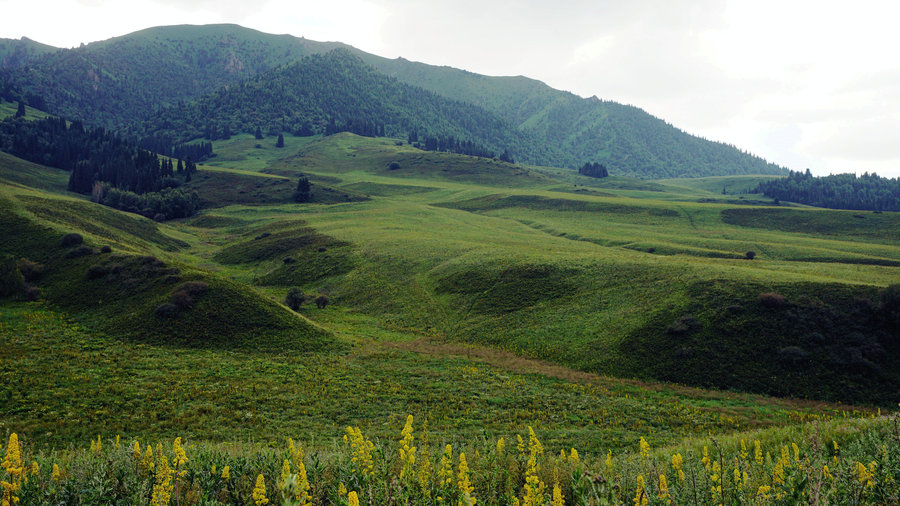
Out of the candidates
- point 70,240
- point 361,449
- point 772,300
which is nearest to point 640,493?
point 361,449

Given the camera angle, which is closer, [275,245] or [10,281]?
[10,281]

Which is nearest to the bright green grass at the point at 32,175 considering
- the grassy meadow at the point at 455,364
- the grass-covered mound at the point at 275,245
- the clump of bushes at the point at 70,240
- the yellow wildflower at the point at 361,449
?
the grassy meadow at the point at 455,364

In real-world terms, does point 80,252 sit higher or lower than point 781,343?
lower

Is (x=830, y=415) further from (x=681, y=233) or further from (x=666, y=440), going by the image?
(x=681, y=233)

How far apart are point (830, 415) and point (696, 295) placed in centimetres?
1970

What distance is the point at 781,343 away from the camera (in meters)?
41.8

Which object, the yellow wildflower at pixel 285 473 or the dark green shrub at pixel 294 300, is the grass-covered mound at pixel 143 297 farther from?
the yellow wildflower at pixel 285 473

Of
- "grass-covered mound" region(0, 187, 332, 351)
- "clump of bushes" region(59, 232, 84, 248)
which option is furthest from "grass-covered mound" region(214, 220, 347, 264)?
"clump of bushes" region(59, 232, 84, 248)

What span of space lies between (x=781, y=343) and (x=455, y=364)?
30149 millimetres

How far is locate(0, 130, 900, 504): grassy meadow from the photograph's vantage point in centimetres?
1241

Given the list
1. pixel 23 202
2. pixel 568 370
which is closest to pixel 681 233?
pixel 568 370

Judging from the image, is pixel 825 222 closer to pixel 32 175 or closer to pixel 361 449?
pixel 361 449

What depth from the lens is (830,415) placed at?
33031 mm

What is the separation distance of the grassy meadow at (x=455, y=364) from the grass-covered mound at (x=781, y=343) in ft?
0.59
